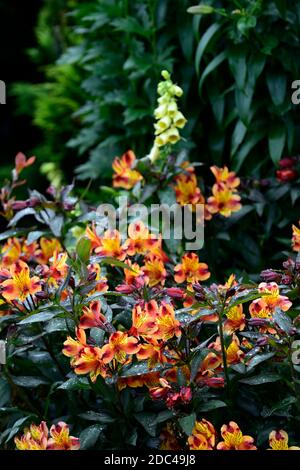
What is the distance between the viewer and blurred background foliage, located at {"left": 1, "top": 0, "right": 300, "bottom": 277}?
2441mm

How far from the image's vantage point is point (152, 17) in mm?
2734

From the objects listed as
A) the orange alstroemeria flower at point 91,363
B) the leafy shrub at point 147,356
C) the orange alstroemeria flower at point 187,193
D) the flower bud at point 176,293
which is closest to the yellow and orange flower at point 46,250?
the leafy shrub at point 147,356

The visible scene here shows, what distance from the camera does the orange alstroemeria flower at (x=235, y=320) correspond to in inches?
65.8

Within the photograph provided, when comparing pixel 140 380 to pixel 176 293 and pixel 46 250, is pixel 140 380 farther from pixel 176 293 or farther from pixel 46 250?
pixel 46 250

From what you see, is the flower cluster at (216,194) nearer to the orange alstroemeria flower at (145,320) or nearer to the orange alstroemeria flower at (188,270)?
the orange alstroemeria flower at (188,270)

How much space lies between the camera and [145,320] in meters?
1.57

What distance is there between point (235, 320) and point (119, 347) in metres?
0.29

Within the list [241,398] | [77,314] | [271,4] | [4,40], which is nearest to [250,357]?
[241,398]

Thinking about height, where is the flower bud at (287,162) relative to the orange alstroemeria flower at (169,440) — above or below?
above

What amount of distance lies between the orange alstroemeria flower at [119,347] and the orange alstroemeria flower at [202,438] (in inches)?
7.6

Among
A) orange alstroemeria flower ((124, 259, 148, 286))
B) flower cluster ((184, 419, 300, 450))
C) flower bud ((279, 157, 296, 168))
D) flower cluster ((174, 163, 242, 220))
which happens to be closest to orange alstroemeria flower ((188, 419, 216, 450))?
flower cluster ((184, 419, 300, 450))

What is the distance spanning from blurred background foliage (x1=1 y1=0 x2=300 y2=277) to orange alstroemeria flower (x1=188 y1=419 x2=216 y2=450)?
84 centimetres

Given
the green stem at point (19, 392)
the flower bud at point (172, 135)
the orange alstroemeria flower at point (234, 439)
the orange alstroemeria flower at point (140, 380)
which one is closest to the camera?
the orange alstroemeria flower at point (234, 439)
